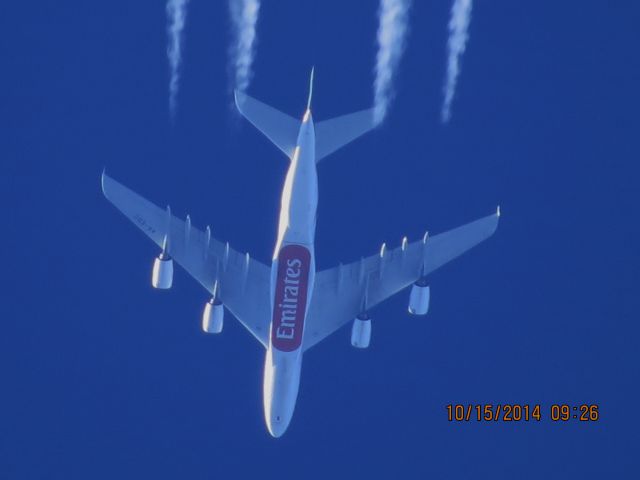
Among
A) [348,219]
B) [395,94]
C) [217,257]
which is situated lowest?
[217,257]

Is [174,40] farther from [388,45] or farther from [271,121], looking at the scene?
[271,121]

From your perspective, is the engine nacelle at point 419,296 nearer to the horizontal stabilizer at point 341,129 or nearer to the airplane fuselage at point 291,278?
the airplane fuselage at point 291,278

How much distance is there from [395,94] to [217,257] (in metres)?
10.2

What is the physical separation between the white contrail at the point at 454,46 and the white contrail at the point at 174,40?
1102 centimetres

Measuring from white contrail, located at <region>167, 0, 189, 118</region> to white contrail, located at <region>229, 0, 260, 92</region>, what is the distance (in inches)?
98.6

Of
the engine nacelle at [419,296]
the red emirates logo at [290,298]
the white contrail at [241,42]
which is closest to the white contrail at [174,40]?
the white contrail at [241,42]

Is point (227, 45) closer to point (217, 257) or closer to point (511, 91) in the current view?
point (217, 257)

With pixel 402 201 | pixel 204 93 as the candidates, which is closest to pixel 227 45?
pixel 204 93

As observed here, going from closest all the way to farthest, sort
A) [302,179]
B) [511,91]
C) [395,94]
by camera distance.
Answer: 1. [302,179]
2. [395,94]
3. [511,91]

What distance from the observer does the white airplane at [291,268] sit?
151 feet

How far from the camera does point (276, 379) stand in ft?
157

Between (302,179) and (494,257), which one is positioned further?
(494,257)

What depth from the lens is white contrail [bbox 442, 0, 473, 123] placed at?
54.3m

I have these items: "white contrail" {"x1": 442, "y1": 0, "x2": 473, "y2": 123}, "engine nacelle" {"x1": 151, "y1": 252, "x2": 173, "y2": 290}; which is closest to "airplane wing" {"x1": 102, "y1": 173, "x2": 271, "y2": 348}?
"engine nacelle" {"x1": 151, "y1": 252, "x2": 173, "y2": 290}
